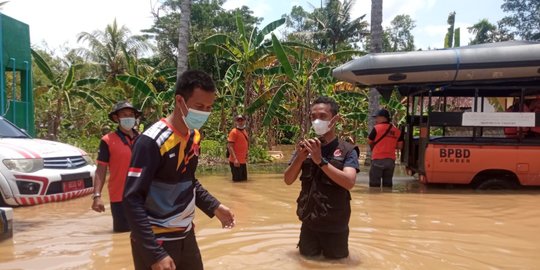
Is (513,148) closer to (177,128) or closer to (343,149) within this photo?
(343,149)

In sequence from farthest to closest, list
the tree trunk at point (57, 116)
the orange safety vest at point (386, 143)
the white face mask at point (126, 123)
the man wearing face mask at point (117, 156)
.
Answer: the tree trunk at point (57, 116), the orange safety vest at point (386, 143), the white face mask at point (126, 123), the man wearing face mask at point (117, 156)

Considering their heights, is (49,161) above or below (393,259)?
above

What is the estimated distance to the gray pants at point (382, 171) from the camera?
9.61 meters

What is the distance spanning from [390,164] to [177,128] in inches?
295

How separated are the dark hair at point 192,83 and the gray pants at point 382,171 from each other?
7.33m

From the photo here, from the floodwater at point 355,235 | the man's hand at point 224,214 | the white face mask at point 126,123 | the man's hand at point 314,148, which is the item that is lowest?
the floodwater at point 355,235

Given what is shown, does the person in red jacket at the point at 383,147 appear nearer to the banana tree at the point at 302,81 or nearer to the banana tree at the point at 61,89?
the banana tree at the point at 302,81

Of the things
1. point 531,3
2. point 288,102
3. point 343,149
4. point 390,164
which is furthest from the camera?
point 531,3

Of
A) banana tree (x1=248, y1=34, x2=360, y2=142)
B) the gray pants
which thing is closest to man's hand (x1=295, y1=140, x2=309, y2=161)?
the gray pants

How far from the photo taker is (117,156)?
5387mm

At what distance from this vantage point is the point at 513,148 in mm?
8914

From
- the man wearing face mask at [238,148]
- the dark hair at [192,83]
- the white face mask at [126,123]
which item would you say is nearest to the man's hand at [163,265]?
the dark hair at [192,83]

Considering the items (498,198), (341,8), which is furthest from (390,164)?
(341,8)

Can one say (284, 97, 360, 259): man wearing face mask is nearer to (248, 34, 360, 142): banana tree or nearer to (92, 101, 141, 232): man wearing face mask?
(92, 101, 141, 232): man wearing face mask
